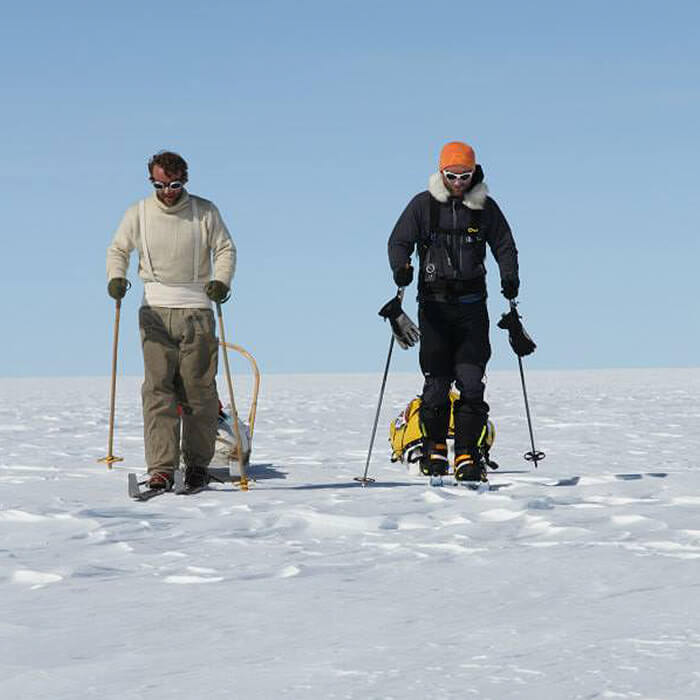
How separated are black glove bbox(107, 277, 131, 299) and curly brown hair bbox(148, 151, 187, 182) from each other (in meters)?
0.69

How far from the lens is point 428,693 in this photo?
10.1ft

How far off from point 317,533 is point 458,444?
2230 mm

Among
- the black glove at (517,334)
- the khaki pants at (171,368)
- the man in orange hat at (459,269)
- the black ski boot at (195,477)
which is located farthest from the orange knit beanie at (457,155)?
the black ski boot at (195,477)

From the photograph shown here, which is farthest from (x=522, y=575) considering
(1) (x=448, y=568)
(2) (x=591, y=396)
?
(2) (x=591, y=396)

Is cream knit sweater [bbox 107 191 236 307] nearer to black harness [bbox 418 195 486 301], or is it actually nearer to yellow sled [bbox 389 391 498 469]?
black harness [bbox 418 195 486 301]

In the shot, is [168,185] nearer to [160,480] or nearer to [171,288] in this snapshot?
[171,288]

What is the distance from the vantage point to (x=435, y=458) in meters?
8.05

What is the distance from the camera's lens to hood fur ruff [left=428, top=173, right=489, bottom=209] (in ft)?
25.0

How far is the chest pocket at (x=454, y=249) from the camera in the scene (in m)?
7.61

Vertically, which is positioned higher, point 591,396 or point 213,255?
point 213,255

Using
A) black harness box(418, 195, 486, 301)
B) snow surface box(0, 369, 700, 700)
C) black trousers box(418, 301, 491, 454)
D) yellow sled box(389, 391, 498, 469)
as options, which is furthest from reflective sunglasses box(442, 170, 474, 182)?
snow surface box(0, 369, 700, 700)

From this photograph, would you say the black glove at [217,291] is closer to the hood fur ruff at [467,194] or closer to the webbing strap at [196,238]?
the webbing strap at [196,238]

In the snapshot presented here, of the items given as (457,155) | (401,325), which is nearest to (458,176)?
(457,155)

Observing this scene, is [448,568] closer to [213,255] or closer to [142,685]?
[142,685]
